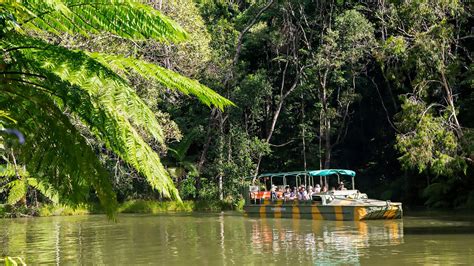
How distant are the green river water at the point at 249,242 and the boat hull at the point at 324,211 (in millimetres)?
488

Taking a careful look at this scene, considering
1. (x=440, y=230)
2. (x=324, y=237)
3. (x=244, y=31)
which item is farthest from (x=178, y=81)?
(x=244, y=31)

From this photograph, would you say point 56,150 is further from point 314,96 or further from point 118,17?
point 314,96

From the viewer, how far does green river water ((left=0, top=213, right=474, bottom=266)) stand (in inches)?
535

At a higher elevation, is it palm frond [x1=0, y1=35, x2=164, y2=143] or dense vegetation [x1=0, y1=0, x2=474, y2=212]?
dense vegetation [x1=0, y1=0, x2=474, y2=212]

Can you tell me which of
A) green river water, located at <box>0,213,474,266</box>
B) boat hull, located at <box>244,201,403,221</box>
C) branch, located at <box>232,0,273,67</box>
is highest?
branch, located at <box>232,0,273,67</box>

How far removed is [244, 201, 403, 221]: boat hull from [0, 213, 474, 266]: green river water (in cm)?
49

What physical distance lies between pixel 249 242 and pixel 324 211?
6949 mm

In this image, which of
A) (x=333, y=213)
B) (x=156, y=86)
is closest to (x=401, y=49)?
(x=333, y=213)

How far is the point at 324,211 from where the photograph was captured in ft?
77.6

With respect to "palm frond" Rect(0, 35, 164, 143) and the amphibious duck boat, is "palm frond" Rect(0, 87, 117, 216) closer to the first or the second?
"palm frond" Rect(0, 35, 164, 143)

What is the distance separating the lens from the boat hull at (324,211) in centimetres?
2233

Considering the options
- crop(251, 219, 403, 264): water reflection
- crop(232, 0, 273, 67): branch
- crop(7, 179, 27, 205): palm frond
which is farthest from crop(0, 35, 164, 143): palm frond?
crop(232, 0, 273, 67): branch

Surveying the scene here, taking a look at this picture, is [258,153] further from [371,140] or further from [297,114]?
[371,140]

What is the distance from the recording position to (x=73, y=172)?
2.63 metres
